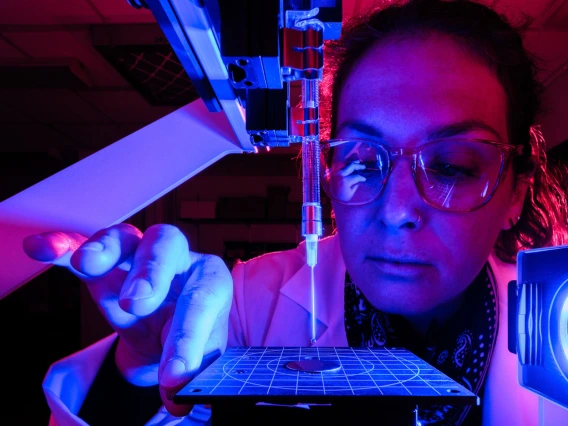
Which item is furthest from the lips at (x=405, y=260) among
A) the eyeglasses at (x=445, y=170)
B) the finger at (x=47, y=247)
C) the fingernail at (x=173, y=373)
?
the finger at (x=47, y=247)

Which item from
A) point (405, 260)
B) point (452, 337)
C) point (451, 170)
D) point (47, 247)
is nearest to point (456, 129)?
point (451, 170)

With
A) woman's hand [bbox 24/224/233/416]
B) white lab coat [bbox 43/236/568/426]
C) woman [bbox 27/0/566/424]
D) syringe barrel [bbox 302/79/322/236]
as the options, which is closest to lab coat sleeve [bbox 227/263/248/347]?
white lab coat [bbox 43/236/568/426]

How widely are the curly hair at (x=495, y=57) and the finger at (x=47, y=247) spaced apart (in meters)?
0.83

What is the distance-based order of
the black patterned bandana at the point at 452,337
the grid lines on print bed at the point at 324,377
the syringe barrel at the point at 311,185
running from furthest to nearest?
the black patterned bandana at the point at 452,337
the syringe barrel at the point at 311,185
the grid lines on print bed at the point at 324,377

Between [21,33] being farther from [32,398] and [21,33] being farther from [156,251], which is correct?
[32,398]

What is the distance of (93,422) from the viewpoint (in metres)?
0.84

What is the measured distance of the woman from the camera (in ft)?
2.65

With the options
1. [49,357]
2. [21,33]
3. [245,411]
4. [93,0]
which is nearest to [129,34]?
[93,0]

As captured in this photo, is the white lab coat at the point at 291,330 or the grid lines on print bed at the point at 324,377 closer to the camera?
the grid lines on print bed at the point at 324,377

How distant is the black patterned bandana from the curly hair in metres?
0.24

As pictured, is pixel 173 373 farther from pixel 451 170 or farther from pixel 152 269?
pixel 451 170

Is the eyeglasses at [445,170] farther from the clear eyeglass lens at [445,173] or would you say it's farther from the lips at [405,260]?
the lips at [405,260]

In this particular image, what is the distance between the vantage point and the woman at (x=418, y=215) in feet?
2.65

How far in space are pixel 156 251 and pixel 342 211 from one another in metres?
0.51
